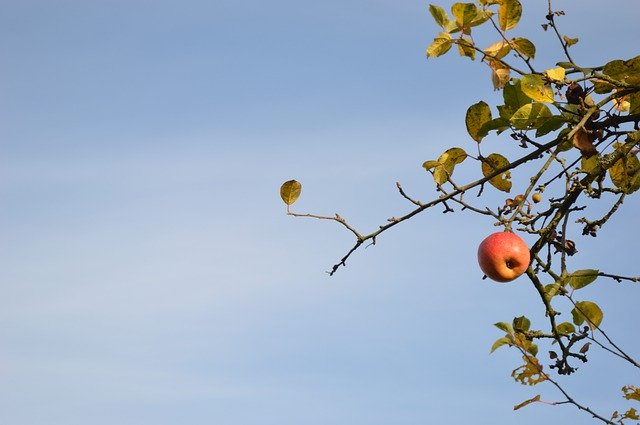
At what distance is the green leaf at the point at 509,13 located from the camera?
354cm

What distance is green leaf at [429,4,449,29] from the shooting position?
3.57 meters

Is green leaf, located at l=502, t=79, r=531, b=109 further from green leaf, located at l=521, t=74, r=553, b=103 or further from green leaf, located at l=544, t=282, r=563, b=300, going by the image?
green leaf, located at l=544, t=282, r=563, b=300

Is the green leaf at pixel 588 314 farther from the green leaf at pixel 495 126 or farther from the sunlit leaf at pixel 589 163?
the green leaf at pixel 495 126

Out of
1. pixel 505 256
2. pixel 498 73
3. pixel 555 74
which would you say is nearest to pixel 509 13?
pixel 498 73

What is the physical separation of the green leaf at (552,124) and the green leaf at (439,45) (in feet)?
1.97

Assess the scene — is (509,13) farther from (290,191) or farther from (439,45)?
(290,191)

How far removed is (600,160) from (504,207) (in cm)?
45

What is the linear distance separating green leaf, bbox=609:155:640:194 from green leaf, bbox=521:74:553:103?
69cm

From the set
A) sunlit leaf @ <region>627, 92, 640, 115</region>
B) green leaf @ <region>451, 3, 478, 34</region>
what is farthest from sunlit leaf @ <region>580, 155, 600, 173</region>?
green leaf @ <region>451, 3, 478, 34</region>

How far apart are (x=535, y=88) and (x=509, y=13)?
59 cm

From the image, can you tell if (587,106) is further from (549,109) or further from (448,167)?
(448,167)

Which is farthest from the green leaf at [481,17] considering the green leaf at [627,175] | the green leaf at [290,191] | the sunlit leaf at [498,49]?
the green leaf at [290,191]

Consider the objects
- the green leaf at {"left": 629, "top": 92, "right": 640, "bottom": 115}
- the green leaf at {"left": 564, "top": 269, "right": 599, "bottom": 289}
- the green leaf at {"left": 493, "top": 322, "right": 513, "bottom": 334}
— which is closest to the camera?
the green leaf at {"left": 629, "top": 92, "right": 640, "bottom": 115}

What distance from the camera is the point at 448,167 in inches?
141
